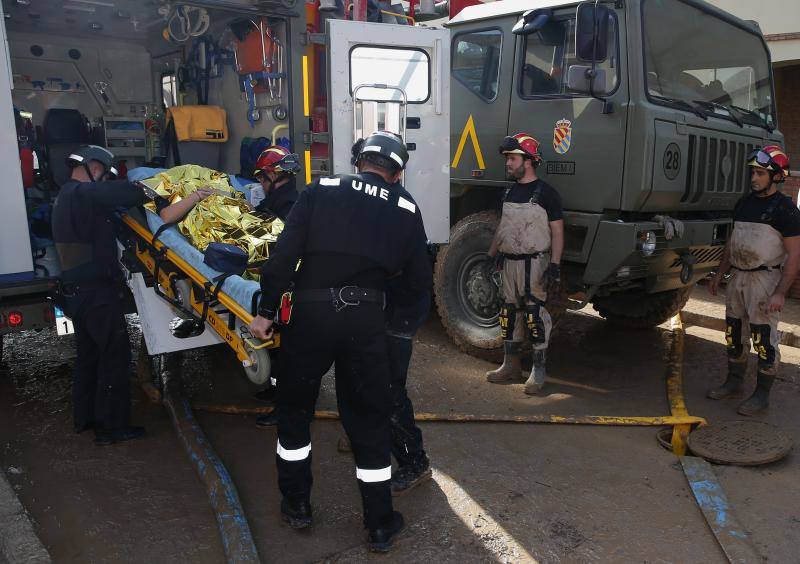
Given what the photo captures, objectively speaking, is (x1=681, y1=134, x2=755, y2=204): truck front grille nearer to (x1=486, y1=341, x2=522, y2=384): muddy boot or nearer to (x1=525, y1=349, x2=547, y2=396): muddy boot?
(x1=525, y1=349, x2=547, y2=396): muddy boot

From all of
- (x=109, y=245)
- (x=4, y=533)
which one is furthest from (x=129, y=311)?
(x=4, y=533)

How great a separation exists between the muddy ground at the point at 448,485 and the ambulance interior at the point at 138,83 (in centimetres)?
122

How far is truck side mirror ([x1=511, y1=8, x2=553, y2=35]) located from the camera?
15.5ft

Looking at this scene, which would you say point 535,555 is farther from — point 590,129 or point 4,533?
point 590,129

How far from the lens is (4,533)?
282 centimetres

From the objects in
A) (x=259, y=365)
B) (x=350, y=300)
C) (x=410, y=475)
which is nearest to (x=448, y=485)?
(x=410, y=475)

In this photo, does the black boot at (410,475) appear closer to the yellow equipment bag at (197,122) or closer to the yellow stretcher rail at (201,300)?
the yellow stretcher rail at (201,300)

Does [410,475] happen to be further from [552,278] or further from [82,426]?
[82,426]

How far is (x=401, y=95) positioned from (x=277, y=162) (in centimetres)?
112

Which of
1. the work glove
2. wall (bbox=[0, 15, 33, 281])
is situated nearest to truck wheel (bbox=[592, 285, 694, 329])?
the work glove

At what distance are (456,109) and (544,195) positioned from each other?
1453 millimetres

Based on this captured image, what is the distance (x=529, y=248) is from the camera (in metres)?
4.73

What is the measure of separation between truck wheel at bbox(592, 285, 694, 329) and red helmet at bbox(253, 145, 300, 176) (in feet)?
11.2

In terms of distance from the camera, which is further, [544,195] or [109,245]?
[544,195]
